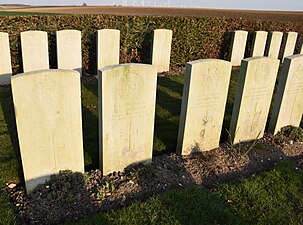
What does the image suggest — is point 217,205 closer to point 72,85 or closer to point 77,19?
point 72,85

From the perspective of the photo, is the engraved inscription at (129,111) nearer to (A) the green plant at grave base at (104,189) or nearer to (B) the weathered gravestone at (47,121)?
(B) the weathered gravestone at (47,121)

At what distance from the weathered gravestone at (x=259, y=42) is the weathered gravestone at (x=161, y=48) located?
3.57m

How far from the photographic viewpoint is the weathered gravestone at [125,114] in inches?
123

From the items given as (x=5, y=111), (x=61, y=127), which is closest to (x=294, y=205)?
(x=61, y=127)

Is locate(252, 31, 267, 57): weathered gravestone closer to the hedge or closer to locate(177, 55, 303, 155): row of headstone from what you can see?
the hedge

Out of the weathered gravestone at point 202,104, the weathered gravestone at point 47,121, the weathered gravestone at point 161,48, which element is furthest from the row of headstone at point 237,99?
the weathered gravestone at point 161,48

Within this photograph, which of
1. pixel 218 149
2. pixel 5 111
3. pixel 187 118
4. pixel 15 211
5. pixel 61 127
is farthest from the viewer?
pixel 5 111

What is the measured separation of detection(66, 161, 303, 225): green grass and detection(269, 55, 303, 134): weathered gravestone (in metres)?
1.45

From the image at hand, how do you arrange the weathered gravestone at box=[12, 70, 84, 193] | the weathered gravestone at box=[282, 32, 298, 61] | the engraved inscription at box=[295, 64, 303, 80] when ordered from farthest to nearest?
1. the weathered gravestone at box=[282, 32, 298, 61]
2. the engraved inscription at box=[295, 64, 303, 80]
3. the weathered gravestone at box=[12, 70, 84, 193]

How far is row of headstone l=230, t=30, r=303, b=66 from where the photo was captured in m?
9.87

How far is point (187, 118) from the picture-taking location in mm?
3791

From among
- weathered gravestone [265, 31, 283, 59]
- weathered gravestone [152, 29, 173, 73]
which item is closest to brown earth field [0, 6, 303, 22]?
weathered gravestone [265, 31, 283, 59]

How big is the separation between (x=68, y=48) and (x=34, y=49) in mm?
829

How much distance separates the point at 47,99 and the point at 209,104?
2.15 meters
